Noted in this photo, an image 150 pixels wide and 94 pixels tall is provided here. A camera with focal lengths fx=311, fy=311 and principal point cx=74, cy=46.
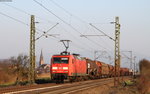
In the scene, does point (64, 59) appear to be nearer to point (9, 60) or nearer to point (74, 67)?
point (74, 67)

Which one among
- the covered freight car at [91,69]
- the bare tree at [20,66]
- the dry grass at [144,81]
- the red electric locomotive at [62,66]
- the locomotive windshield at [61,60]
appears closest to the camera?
the dry grass at [144,81]

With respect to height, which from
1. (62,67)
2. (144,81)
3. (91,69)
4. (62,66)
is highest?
(62,66)

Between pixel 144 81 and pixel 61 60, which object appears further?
pixel 61 60

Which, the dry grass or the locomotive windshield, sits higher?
the locomotive windshield

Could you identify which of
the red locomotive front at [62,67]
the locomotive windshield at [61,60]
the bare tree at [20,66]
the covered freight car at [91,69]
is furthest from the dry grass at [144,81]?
the bare tree at [20,66]

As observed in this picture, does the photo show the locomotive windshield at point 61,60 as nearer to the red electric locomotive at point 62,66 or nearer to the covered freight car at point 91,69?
the red electric locomotive at point 62,66

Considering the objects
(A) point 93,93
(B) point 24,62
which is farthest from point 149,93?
(B) point 24,62

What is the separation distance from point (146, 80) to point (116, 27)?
9.85 m

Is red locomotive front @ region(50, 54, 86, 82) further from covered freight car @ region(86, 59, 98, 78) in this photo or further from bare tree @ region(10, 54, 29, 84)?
bare tree @ region(10, 54, 29, 84)

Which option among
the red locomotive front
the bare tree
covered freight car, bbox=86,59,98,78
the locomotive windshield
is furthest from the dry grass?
the bare tree

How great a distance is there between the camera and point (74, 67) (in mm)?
40344

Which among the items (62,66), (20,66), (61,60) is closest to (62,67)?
(62,66)

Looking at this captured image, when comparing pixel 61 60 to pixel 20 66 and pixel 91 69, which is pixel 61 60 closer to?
pixel 91 69

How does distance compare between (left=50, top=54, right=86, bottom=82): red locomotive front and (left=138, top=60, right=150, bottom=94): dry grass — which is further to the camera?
(left=50, top=54, right=86, bottom=82): red locomotive front
